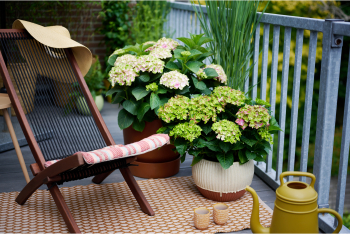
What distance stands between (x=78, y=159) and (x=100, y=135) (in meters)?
0.73

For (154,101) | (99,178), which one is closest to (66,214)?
(99,178)

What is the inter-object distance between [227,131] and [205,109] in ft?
0.65

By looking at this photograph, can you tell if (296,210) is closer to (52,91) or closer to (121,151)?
(121,151)

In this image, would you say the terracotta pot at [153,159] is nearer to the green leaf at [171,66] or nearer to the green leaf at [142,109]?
the green leaf at [142,109]

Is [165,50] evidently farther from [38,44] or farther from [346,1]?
[346,1]

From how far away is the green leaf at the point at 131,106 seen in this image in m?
2.34

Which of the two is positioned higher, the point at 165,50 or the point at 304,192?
the point at 165,50

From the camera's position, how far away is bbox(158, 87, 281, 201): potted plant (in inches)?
79.2

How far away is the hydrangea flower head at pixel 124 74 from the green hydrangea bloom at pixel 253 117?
0.71 meters

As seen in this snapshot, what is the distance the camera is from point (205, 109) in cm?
207

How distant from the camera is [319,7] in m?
7.45

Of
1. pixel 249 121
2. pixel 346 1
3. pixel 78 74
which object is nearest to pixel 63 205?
pixel 78 74

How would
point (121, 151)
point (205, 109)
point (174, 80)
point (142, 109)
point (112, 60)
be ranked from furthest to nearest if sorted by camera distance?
point (112, 60) → point (142, 109) → point (174, 80) → point (205, 109) → point (121, 151)

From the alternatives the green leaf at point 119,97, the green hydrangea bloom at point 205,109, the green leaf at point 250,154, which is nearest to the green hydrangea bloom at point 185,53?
the green hydrangea bloom at point 205,109
